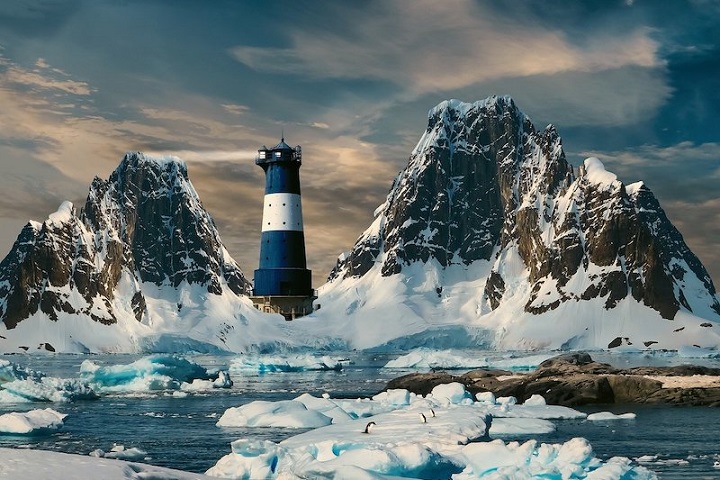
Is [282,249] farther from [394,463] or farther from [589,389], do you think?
[394,463]

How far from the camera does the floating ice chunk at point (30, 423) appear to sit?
42.7 m

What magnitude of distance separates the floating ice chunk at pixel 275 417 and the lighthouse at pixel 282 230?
125596 mm

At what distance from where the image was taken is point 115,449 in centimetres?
3847

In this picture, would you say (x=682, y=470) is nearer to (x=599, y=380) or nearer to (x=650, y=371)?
(x=599, y=380)

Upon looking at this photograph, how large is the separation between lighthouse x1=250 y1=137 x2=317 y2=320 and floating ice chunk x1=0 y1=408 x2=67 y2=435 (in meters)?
129

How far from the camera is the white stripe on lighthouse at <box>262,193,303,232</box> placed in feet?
569

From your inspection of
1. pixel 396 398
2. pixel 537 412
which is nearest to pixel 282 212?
pixel 396 398

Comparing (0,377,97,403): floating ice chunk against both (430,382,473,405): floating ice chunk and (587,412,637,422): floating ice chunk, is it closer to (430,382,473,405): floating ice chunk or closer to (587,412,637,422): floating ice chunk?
(430,382,473,405): floating ice chunk

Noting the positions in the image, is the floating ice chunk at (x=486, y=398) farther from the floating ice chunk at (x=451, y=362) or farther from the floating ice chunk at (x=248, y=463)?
the floating ice chunk at (x=451, y=362)

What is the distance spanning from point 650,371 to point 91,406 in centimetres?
3777

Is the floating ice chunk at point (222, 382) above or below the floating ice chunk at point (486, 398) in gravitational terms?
above

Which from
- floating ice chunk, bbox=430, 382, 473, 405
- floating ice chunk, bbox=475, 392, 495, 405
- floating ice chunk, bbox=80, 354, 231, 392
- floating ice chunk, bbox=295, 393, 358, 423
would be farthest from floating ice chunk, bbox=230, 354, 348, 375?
floating ice chunk, bbox=295, 393, 358, 423

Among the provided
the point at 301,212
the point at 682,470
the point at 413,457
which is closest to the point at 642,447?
the point at 682,470

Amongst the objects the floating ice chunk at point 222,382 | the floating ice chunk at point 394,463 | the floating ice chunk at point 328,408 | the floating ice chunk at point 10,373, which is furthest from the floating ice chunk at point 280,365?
the floating ice chunk at point 394,463
